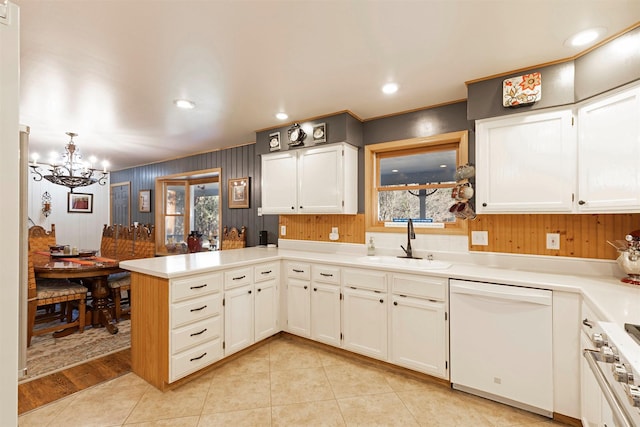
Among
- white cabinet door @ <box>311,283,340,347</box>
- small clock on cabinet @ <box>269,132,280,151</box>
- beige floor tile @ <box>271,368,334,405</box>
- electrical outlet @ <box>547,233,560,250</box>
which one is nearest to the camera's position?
beige floor tile @ <box>271,368,334,405</box>

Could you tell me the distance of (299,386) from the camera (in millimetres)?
2260

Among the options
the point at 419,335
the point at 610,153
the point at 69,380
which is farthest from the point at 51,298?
the point at 610,153

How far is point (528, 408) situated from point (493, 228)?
129cm

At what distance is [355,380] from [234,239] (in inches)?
103

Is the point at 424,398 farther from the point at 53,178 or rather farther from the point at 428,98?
the point at 53,178

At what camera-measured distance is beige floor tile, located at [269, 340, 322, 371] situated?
257 cm

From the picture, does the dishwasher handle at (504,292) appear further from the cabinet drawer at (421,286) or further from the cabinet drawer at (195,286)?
the cabinet drawer at (195,286)

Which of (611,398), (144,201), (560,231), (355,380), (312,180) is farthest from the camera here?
(144,201)

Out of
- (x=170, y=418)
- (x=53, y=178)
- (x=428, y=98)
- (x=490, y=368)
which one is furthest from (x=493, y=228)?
(x=53, y=178)

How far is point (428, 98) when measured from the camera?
2.65m

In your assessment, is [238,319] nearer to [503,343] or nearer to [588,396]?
[503,343]

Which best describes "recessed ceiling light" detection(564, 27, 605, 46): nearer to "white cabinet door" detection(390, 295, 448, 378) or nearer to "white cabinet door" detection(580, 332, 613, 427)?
"white cabinet door" detection(580, 332, 613, 427)

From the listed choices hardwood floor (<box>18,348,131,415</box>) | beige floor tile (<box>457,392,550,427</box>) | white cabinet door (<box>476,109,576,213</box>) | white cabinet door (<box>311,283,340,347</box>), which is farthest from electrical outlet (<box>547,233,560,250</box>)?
hardwood floor (<box>18,348,131,415</box>)

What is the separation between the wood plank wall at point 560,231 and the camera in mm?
2043
